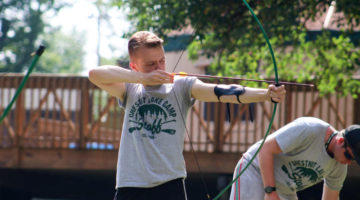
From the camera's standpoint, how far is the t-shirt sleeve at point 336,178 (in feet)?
12.5

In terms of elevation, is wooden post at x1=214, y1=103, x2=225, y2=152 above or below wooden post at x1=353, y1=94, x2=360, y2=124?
below

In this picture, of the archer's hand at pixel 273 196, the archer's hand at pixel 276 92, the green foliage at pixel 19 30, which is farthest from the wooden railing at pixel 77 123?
the green foliage at pixel 19 30

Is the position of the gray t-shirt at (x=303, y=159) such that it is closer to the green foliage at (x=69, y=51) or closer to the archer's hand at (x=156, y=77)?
the archer's hand at (x=156, y=77)

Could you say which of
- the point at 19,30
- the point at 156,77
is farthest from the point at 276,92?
the point at 19,30

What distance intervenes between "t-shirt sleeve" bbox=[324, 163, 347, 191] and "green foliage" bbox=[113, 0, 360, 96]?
8.79 ft

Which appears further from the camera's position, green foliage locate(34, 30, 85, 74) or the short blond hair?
green foliage locate(34, 30, 85, 74)

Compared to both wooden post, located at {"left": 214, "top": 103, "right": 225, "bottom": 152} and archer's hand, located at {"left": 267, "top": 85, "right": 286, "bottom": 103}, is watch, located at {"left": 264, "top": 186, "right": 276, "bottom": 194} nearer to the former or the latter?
archer's hand, located at {"left": 267, "top": 85, "right": 286, "bottom": 103}


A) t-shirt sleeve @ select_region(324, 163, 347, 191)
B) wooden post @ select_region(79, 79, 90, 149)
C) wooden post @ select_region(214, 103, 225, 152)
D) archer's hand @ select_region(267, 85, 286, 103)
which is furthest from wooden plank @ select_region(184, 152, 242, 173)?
archer's hand @ select_region(267, 85, 286, 103)

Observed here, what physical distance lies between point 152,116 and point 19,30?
102 ft

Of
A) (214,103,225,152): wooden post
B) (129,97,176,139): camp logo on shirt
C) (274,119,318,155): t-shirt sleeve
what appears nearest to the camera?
(129,97,176,139): camp logo on shirt

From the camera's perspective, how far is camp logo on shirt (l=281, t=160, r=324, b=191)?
372 cm

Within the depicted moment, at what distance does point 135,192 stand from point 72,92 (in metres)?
7.25

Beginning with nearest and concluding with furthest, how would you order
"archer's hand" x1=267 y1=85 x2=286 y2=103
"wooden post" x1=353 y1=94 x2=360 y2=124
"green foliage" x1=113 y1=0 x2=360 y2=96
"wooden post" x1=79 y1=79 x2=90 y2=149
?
"archer's hand" x1=267 y1=85 x2=286 y2=103, "green foliage" x1=113 y1=0 x2=360 y2=96, "wooden post" x1=353 y1=94 x2=360 y2=124, "wooden post" x1=79 y1=79 x2=90 y2=149

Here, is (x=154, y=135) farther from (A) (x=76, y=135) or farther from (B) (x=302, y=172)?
(A) (x=76, y=135)
